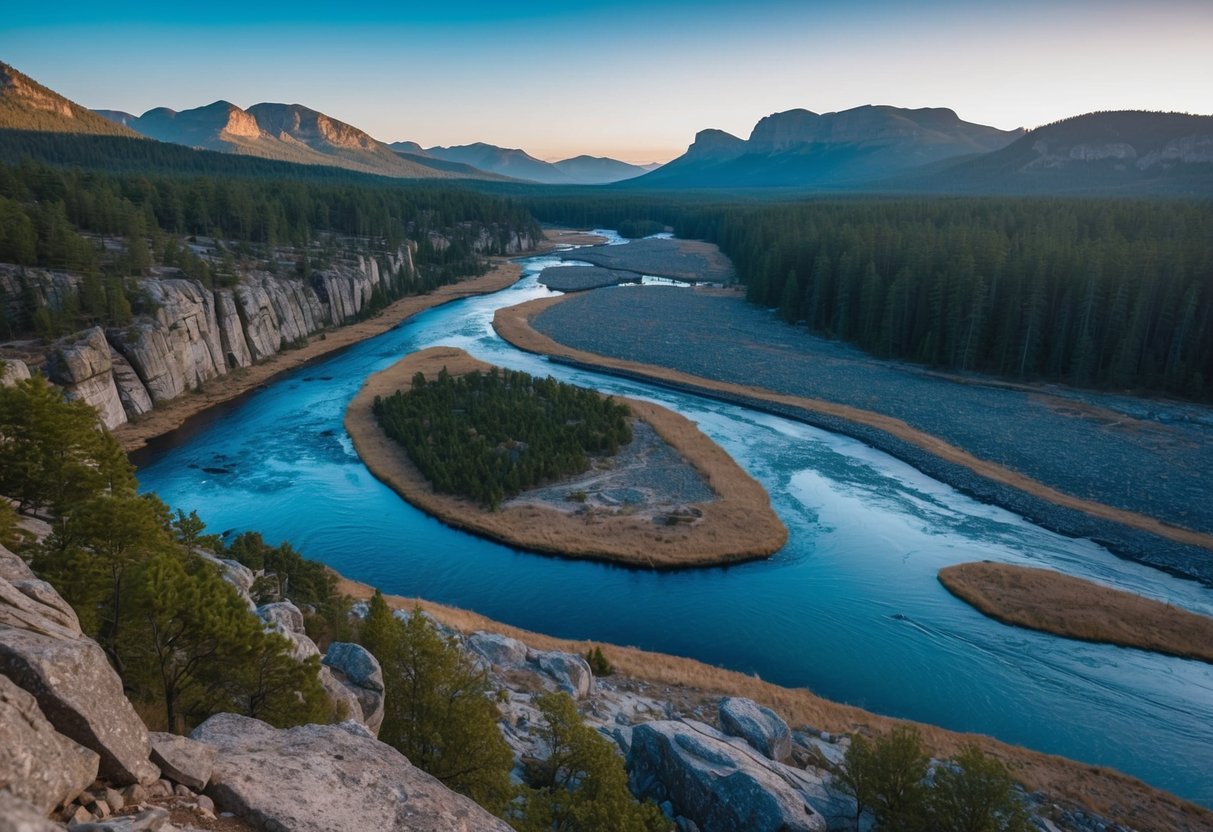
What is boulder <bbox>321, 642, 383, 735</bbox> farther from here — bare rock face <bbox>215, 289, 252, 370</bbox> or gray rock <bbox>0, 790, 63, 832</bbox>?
bare rock face <bbox>215, 289, 252, 370</bbox>

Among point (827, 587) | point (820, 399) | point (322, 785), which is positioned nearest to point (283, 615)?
point (322, 785)

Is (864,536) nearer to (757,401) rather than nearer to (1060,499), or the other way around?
(1060,499)

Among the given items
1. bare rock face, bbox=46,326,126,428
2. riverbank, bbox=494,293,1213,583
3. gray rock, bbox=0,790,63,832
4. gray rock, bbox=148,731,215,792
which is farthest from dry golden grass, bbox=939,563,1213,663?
bare rock face, bbox=46,326,126,428

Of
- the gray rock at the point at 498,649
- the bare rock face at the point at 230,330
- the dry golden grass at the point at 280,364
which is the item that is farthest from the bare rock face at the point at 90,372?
the gray rock at the point at 498,649

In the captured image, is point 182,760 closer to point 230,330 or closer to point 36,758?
point 36,758

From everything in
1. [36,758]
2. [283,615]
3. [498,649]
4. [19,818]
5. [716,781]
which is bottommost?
[498,649]

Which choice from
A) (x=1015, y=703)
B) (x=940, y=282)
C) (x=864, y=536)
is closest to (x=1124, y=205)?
(x=940, y=282)
